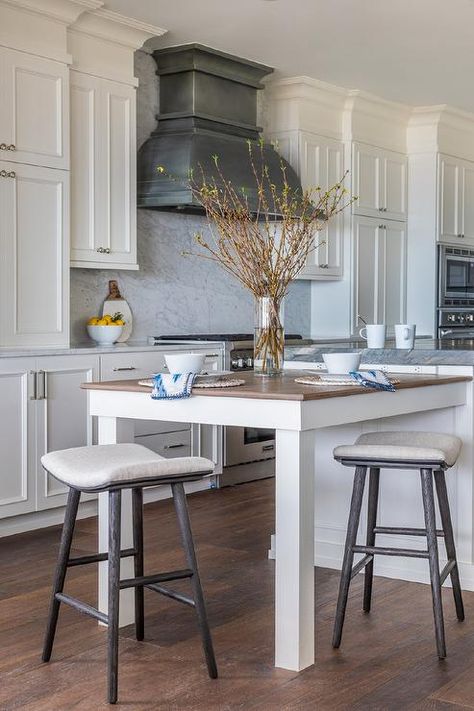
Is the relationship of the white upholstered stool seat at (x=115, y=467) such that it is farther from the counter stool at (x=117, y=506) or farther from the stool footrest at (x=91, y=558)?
the stool footrest at (x=91, y=558)

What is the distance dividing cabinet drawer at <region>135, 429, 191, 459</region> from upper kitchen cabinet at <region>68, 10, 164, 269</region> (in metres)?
0.99

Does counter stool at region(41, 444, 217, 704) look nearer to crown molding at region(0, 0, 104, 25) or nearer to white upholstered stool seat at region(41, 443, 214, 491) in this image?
white upholstered stool seat at region(41, 443, 214, 491)

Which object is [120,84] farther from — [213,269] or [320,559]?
[320,559]

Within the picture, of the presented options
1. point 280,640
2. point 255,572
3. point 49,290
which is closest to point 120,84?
point 49,290

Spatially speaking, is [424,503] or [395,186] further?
[395,186]

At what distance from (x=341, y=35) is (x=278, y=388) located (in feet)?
11.1

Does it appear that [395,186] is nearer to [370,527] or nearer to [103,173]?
[103,173]

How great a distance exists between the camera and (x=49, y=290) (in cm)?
490

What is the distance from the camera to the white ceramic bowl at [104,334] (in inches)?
211

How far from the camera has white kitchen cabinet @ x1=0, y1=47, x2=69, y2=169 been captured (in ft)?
15.2

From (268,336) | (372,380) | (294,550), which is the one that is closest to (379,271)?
(268,336)

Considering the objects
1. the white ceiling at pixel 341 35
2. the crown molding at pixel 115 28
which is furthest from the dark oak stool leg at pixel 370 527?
the crown molding at pixel 115 28

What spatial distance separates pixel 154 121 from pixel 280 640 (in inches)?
155

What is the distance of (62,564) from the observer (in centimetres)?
282
